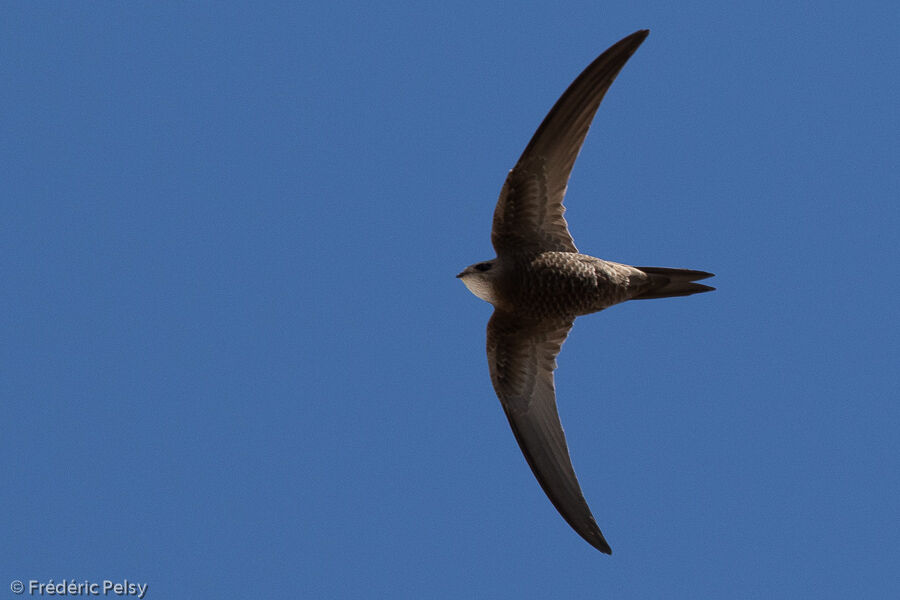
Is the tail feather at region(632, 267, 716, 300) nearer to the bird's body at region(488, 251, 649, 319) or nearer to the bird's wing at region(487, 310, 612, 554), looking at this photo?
the bird's body at region(488, 251, 649, 319)

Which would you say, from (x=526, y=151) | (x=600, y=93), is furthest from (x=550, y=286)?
(x=600, y=93)

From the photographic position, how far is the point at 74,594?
541 cm

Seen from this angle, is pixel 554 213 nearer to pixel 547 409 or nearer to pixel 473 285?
pixel 473 285

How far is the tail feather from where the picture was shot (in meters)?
5.92

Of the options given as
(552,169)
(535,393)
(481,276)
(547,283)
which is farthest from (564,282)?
(535,393)

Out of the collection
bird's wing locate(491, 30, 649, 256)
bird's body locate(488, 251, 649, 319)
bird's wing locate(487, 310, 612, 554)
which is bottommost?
bird's wing locate(487, 310, 612, 554)

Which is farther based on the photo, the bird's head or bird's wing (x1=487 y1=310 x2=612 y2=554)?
bird's wing (x1=487 y1=310 x2=612 y2=554)

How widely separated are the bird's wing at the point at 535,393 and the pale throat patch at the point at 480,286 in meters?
0.20

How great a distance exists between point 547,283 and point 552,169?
2.32 ft

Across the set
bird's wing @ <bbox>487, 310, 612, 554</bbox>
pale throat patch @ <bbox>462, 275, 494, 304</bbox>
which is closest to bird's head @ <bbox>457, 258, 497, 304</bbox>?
pale throat patch @ <bbox>462, 275, 494, 304</bbox>

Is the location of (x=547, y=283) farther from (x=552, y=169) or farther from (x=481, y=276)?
(x=552, y=169)

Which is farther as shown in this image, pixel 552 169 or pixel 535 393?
pixel 535 393

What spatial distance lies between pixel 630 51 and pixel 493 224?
4.32 ft

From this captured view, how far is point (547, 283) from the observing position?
5.77 m
